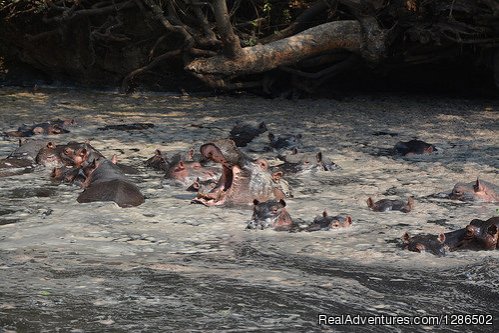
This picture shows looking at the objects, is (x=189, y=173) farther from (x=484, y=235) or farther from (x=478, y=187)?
(x=484, y=235)

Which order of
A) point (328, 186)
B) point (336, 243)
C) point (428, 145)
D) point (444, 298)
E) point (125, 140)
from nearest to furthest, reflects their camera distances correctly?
point (444, 298) < point (336, 243) < point (328, 186) < point (428, 145) < point (125, 140)

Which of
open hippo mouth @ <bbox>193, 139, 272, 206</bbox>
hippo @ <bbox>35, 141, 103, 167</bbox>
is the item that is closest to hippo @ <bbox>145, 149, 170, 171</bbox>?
hippo @ <bbox>35, 141, 103, 167</bbox>

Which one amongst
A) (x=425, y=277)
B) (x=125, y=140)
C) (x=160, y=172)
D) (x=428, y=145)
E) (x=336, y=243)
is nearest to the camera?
(x=425, y=277)

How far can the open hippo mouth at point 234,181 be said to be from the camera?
22.1 ft

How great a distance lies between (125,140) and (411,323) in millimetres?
5862

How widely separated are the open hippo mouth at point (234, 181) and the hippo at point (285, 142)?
7.06ft

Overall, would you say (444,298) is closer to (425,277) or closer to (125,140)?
(425,277)

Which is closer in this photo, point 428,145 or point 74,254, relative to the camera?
point 74,254

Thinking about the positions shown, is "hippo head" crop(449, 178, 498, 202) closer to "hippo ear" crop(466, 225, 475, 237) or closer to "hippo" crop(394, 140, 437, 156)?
"hippo ear" crop(466, 225, 475, 237)

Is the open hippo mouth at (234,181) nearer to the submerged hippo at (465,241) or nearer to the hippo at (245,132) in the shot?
the submerged hippo at (465,241)

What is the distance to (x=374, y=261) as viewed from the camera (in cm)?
540

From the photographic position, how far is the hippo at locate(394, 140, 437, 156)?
8672 mm

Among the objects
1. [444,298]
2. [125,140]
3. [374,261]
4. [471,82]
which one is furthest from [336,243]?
[471,82]

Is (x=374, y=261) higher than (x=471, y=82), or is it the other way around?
(x=471, y=82)
